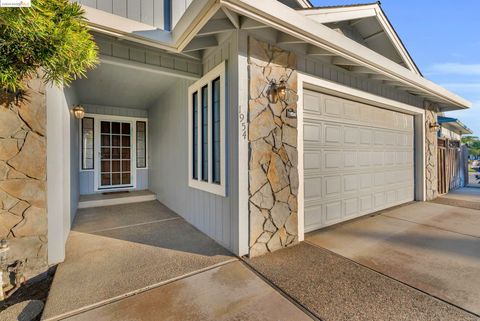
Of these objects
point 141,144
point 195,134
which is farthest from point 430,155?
point 141,144

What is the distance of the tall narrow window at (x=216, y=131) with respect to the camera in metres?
3.36

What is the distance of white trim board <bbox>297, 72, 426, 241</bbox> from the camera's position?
11.0ft

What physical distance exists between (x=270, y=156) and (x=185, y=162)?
206 centimetres

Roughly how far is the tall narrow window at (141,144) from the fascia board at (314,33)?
5741 mm

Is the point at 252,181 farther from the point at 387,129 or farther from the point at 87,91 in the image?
the point at 87,91

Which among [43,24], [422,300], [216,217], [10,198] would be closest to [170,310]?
[216,217]

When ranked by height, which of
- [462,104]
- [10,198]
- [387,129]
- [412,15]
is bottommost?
[10,198]

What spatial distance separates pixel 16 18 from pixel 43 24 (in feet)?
0.46

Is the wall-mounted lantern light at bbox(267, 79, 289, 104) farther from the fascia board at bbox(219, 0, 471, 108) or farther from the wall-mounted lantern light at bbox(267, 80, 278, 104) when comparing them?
the fascia board at bbox(219, 0, 471, 108)

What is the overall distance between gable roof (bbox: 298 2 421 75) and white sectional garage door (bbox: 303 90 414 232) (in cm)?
118

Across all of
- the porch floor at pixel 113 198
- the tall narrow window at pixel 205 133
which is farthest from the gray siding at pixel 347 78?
the porch floor at pixel 113 198

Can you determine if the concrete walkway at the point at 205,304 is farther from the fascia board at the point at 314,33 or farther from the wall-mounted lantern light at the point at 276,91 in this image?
the fascia board at the point at 314,33

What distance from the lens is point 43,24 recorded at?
1.56 m

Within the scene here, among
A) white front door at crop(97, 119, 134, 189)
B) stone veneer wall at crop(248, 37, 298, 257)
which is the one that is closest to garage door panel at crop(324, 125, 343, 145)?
stone veneer wall at crop(248, 37, 298, 257)
